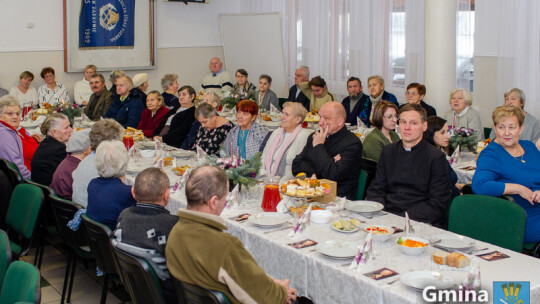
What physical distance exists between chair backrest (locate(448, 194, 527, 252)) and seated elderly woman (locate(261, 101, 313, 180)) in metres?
1.68

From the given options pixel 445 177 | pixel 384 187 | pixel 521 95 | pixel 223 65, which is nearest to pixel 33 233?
pixel 384 187

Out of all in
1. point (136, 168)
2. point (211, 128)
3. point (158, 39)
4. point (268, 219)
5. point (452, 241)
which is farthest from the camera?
point (158, 39)

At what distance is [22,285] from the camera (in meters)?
2.56

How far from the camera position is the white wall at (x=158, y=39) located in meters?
10.6

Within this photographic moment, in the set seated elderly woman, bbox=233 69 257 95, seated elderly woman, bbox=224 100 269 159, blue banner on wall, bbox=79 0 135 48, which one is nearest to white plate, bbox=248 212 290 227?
seated elderly woman, bbox=224 100 269 159

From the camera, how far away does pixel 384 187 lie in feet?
14.3

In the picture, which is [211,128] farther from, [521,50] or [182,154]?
[521,50]

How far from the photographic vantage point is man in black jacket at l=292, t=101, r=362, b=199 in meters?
4.67

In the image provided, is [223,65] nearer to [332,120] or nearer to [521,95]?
[521,95]

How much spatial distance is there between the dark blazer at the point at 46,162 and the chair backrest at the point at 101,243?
58.6 inches

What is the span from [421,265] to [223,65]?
35.4ft

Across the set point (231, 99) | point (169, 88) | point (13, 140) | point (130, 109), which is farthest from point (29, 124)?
point (231, 99)

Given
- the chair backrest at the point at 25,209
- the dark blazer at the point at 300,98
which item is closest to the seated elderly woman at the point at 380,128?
the chair backrest at the point at 25,209

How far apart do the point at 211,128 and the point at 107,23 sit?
6.39 meters
